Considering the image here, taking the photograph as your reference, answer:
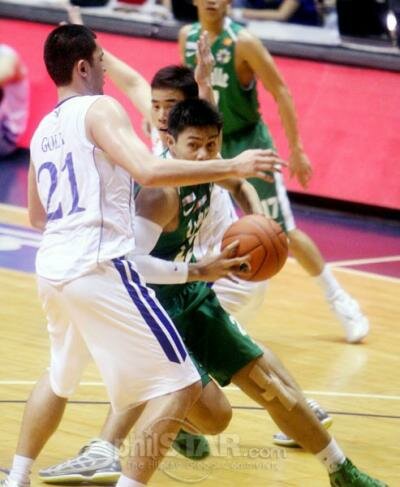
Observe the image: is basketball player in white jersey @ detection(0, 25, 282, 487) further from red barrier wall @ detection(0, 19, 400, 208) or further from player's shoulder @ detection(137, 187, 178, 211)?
red barrier wall @ detection(0, 19, 400, 208)

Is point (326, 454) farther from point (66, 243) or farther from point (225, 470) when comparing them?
point (66, 243)

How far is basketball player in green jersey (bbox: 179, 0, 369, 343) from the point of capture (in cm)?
797

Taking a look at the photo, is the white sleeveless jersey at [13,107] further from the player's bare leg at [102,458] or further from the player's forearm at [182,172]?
the player's forearm at [182,172]

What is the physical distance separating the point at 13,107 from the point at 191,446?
757 centimetres

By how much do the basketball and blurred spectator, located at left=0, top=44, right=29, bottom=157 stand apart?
799 centimetres

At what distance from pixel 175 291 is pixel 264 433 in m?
1.15

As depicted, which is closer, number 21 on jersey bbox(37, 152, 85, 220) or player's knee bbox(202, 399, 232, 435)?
number 21 on jersey bbox(37, 152, 85, 220)

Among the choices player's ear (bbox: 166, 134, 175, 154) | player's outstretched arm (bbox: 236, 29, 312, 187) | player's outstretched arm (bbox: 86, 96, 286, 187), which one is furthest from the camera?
player's outstretched arm (bbox: 236, 29, 312, 187)

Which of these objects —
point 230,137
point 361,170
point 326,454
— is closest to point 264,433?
point 326,454

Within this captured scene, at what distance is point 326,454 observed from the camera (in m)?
5.21

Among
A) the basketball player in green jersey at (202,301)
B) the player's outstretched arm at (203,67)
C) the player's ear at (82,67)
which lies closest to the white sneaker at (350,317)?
the player's outstretched arm at (203,67)

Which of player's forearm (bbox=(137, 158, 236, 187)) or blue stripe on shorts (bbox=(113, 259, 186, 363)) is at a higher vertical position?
player's forearm (bbox=(137, 158, 236, 187))

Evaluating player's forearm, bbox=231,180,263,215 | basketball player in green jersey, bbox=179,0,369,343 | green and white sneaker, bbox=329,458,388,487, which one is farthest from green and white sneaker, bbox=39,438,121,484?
basketball player in green jersey, bbox=179,0,369,343

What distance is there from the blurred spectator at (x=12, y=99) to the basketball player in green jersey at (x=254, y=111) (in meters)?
4.77
